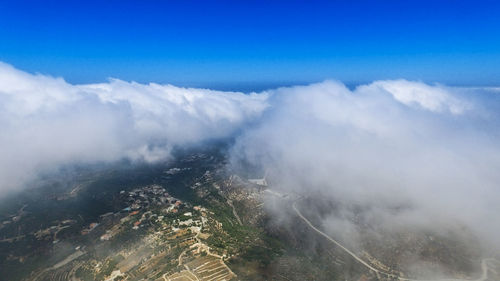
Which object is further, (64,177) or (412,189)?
(64,177)

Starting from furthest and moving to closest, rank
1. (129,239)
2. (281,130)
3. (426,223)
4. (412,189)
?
1. (281,130)
2. (412,189)
3. (426,223)
4. (129,239)

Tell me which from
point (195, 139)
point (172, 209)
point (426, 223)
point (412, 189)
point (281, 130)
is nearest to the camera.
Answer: point (426, 223)

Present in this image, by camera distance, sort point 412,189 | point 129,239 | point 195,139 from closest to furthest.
Result: point 129,239, point 412,189, point 195,139

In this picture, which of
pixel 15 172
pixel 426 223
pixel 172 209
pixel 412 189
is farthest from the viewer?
pixel 15 172

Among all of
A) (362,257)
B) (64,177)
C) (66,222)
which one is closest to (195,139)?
(64,177)

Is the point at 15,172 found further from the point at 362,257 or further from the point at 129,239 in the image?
the point at 362,257

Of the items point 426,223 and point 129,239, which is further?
point 426,223

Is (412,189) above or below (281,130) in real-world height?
below

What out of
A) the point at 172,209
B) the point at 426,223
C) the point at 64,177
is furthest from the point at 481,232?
the point at 64,177

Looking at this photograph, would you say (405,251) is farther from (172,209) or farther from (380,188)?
(172,209)
